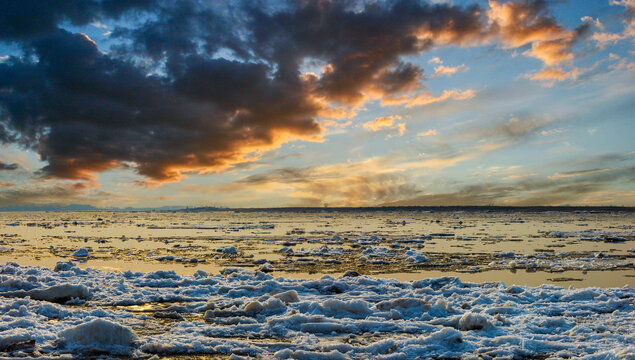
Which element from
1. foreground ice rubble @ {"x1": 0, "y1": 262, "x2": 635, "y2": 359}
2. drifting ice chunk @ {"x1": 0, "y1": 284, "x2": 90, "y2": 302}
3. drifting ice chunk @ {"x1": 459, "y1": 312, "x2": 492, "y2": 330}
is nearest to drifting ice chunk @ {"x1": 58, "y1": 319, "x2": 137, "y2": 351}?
foreground ice rubble @ {"x1": 0, "y1": 262, "x2": 635, "y2": 359}

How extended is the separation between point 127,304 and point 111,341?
148 inches

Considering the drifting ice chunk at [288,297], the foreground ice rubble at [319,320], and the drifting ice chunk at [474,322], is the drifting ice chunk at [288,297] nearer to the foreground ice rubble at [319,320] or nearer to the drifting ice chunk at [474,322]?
the foreground ice rubble at [319,320]

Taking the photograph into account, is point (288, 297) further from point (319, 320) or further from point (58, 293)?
point (58, 293)

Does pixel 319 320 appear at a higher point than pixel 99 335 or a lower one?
lower

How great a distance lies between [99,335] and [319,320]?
431 centimetres

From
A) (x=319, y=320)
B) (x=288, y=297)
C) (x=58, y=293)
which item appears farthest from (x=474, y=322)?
(x=58, y=293)

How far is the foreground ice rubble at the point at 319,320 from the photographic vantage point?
24.8 ft

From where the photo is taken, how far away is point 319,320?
9.30 m

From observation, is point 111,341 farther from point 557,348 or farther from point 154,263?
point 154,263

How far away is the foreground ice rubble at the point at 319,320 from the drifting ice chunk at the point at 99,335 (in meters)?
0.02

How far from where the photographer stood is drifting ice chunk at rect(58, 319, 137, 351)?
7570 mm

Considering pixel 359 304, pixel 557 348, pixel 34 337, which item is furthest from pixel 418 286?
pixel 34 337

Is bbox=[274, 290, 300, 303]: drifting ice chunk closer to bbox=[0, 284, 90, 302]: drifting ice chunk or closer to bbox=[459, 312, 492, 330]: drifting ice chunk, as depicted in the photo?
bbox=[459, 312, 492, 330]: drifting ice chunk

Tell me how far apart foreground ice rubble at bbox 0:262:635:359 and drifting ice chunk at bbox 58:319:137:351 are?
0.02m
